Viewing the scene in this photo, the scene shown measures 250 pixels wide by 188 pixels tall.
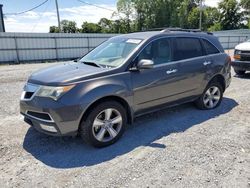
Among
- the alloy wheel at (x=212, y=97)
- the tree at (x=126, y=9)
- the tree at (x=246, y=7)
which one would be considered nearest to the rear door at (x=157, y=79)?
the alloy wheel at (x=212, y=97)

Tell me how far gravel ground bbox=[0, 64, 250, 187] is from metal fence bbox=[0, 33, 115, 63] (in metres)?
13.0

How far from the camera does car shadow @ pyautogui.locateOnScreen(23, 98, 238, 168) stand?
11.8ft

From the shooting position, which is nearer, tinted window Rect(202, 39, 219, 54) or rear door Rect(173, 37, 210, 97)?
rear door Rect(173, 37, 210, 97)

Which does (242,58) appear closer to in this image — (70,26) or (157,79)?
(157,79)

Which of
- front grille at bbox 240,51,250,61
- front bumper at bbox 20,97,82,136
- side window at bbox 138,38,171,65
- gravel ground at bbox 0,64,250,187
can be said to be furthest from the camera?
front grille at bbox 240,51,250,61

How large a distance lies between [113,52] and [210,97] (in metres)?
2.58

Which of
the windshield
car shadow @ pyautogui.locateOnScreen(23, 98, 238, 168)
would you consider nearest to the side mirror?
the windshield

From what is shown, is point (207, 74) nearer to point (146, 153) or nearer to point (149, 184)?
point (146, 153)

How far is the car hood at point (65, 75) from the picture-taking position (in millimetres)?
3659

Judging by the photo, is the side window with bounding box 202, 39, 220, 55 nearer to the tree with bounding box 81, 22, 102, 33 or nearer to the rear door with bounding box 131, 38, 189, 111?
the rear door with bounding box 131, 38, 189, 111

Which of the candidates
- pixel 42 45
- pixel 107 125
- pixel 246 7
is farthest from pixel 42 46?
pixel 246 7

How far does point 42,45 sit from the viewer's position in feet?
59.2

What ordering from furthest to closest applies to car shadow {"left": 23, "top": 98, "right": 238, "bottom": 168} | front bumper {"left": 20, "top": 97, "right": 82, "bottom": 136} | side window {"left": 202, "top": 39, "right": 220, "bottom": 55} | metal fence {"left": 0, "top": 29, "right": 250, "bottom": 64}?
1. metal fence {"left": 0, "top": 29, "right": 250, "bottom": 64}
2. side window {"left": 202, "top": 39, "right": 220, "bottom": 55}
3. car shadow {"left": 23, "top": 98, "right": 238, "bottom": 168}
4. front bumper {"left": 20, "top": 97, "right": 82, "bottom": 136}

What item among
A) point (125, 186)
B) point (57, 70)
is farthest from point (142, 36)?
point (125, 186)
